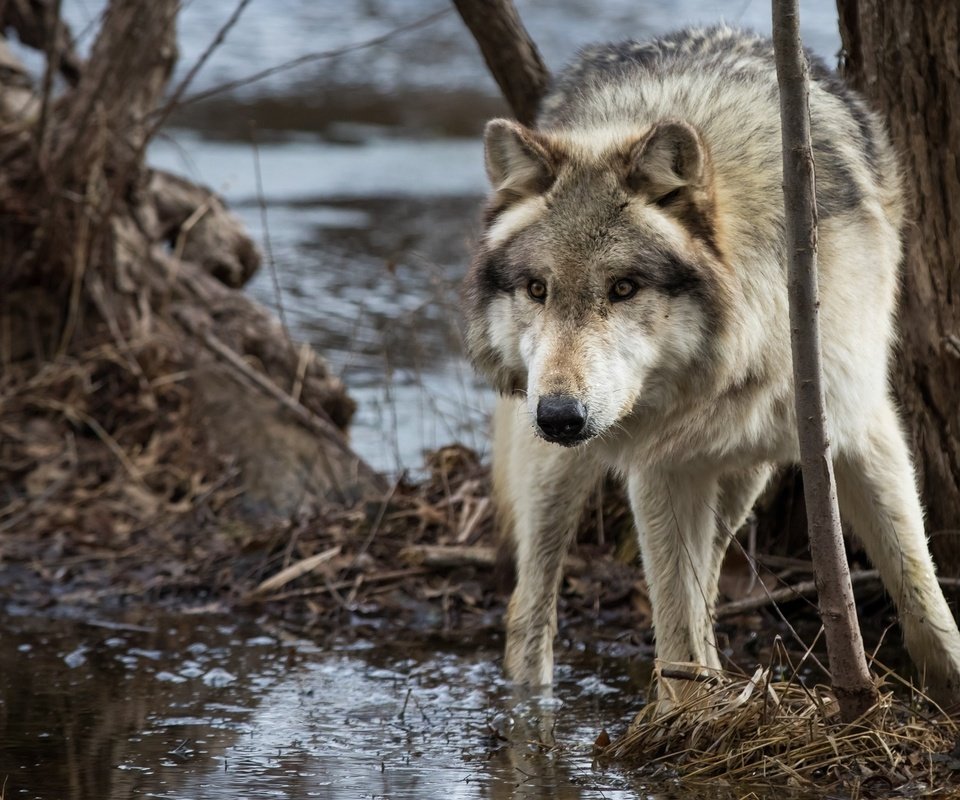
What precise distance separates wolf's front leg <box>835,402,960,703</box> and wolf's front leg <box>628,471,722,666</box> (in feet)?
1.59

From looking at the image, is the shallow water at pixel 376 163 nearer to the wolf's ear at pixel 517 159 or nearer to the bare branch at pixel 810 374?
the wolf's ear at pixel 517 159

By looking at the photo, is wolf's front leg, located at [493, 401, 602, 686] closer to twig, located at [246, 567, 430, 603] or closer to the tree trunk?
twig, located at [246, 567, 430, 603]

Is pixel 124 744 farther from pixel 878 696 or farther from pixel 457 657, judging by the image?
pixel 878 696

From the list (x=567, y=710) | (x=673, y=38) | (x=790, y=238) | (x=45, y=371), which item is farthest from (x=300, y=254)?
(x=790, y=238)

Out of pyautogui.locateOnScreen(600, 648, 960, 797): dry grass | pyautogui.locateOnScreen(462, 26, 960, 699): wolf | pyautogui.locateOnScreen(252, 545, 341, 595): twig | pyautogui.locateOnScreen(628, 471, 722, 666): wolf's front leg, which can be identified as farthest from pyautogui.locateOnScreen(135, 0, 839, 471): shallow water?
pyautogui.locateOnScreen(600, 648, 960, 797): dry grass

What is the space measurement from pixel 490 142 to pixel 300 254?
7029 mm

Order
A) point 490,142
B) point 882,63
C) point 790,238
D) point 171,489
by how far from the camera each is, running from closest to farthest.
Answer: point 790,238
point 490,142
point 882,63
point 171,489

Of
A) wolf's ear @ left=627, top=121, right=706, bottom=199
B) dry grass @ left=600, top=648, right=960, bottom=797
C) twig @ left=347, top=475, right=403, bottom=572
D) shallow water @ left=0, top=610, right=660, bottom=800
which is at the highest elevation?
wolf's ear @ left=627, top=121, right=706, bottom=199

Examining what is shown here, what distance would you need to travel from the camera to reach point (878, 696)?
12.1 feet

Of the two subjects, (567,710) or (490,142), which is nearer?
(490,142)

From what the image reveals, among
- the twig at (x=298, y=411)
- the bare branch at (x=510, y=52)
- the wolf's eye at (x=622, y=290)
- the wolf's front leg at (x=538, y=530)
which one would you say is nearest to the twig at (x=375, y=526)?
the twig at (x=298, y=411)

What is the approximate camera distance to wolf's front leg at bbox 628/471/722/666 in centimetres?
457

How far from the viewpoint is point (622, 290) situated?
12.6 feet

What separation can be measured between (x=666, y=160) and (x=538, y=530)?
1703mm
